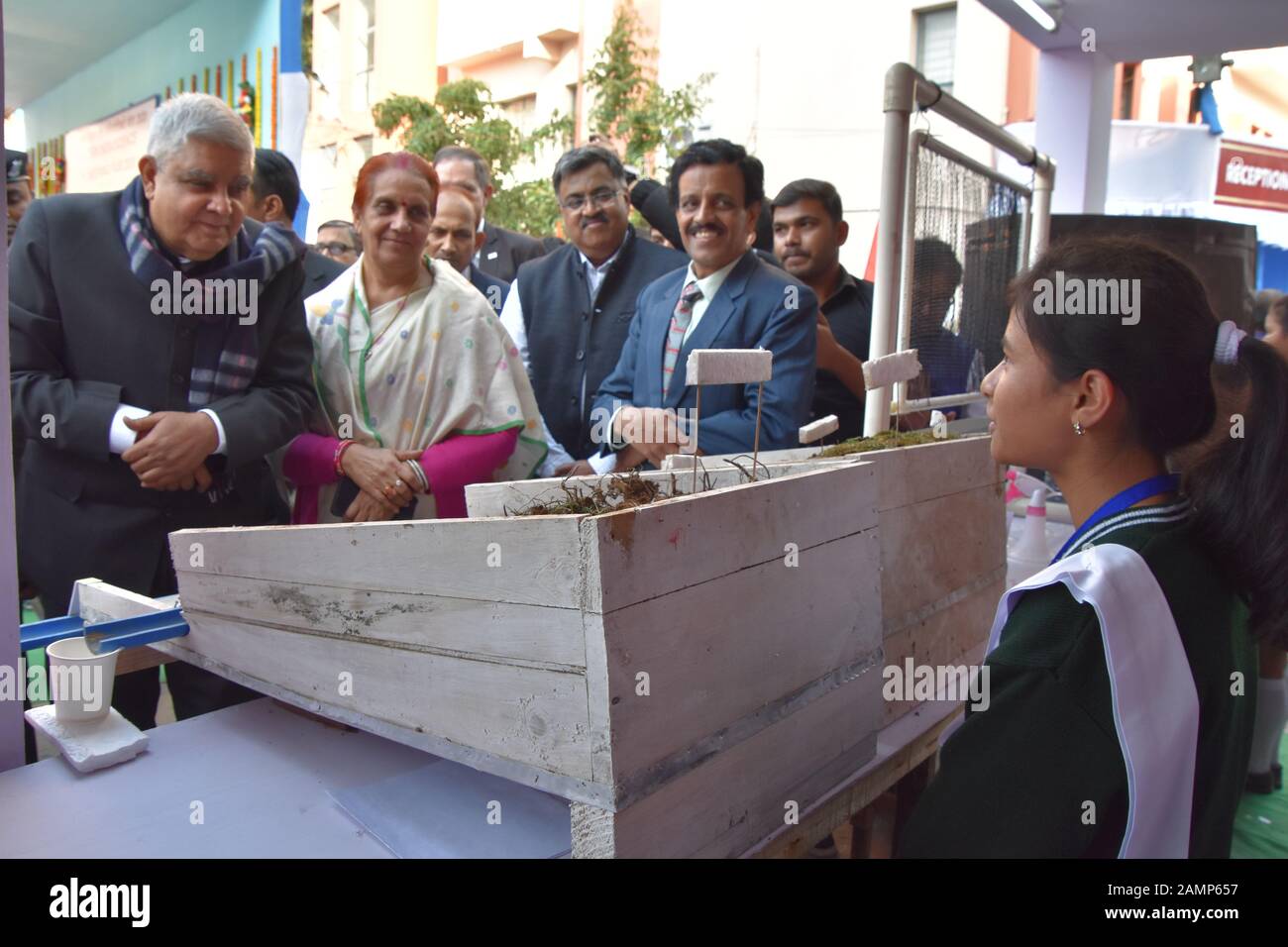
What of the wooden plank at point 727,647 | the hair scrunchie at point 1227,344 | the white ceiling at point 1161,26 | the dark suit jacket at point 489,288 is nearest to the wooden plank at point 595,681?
the wooden plank at point 727,647

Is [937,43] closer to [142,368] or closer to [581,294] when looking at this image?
[581,294]

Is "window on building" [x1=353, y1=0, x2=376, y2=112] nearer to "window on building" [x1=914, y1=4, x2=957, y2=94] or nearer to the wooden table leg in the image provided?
"window on building" [x1=914, y1=4, x2=957, y2=94]

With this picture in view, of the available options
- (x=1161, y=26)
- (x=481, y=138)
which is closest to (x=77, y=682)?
(x=1161, y=26)

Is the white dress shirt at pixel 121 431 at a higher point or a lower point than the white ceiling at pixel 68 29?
lower

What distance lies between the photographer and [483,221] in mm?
4012

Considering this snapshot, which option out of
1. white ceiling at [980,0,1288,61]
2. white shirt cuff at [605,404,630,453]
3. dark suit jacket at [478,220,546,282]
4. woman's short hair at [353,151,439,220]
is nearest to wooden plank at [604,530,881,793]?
white shirt cuff at [605,404,630,453]

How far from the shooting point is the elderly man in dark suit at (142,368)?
204 centimetres

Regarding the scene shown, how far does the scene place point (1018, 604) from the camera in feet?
4.07

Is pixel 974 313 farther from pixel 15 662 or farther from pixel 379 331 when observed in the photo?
pixel 15 662

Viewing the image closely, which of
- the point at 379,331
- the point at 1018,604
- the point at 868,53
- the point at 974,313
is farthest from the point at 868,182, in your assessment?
the point at 1018,604

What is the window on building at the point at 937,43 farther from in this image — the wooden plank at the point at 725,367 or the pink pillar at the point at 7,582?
the pink pillar at the point at 7,582

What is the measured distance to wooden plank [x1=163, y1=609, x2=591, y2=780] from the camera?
1.05 m

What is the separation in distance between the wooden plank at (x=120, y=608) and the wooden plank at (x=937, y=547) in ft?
4.18

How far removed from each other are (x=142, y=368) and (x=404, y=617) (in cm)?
130
